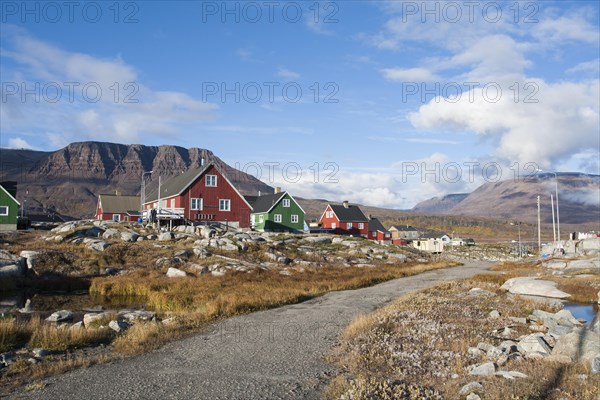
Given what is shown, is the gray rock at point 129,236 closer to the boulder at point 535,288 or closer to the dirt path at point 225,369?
the dirt path at point 225,369

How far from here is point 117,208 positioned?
280 feet

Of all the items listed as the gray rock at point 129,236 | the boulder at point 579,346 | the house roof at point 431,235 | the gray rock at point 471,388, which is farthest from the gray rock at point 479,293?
the house roof at point 431,235

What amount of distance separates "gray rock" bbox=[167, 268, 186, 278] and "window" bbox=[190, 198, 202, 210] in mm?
24870

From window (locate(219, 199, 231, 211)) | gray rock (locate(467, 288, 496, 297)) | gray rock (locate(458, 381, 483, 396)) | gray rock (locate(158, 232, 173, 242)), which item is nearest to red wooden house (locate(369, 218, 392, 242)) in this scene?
window (locate(219, 199, 231, 211))

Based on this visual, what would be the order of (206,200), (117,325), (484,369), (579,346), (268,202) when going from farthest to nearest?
(268,202) < (206,200) < (117,325) < (579,346) < (484,369)

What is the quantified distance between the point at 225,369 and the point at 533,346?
9.19 metres

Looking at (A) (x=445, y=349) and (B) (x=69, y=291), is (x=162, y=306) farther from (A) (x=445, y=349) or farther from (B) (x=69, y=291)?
(A) (x=445, y=349)

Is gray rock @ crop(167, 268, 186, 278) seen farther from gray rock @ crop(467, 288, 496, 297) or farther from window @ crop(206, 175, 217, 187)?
window @ crop(206, 175, 217, 187)

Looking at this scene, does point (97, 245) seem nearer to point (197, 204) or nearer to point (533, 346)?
point (197, 204)

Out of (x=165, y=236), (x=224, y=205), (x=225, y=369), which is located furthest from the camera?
(x=224, y=205)

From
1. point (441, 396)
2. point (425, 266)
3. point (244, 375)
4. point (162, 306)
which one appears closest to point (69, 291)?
point (162, 306)

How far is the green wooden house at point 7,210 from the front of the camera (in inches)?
2468

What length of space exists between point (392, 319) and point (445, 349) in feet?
15.4

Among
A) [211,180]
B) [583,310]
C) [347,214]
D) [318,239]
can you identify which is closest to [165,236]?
[211,180]
